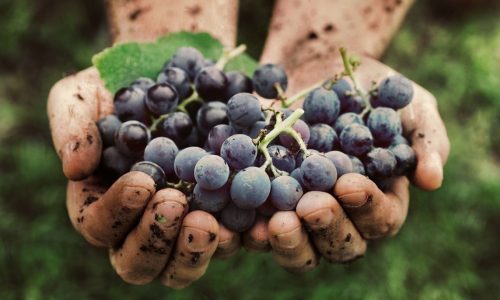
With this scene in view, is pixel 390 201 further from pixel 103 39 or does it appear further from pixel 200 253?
pixel 103 39

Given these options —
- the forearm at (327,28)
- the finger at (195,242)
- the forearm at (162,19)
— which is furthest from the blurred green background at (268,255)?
the finger at (195,242)

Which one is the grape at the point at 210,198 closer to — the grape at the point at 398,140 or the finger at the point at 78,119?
the finger at the point at 78,119

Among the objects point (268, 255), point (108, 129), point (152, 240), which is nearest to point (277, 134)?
point (152, 240)

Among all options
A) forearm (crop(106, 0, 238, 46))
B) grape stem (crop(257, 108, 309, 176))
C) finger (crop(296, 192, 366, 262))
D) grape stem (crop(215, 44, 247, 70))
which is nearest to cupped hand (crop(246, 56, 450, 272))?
finger (crop(296, 192, 366, 262))

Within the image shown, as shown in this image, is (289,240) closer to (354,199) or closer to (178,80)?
(354,199)

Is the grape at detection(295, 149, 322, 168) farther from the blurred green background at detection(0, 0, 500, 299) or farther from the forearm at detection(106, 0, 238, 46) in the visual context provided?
the blurred green background at detection(0, 0, 500, 299)

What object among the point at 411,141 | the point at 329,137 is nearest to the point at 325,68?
the point at 411,141
